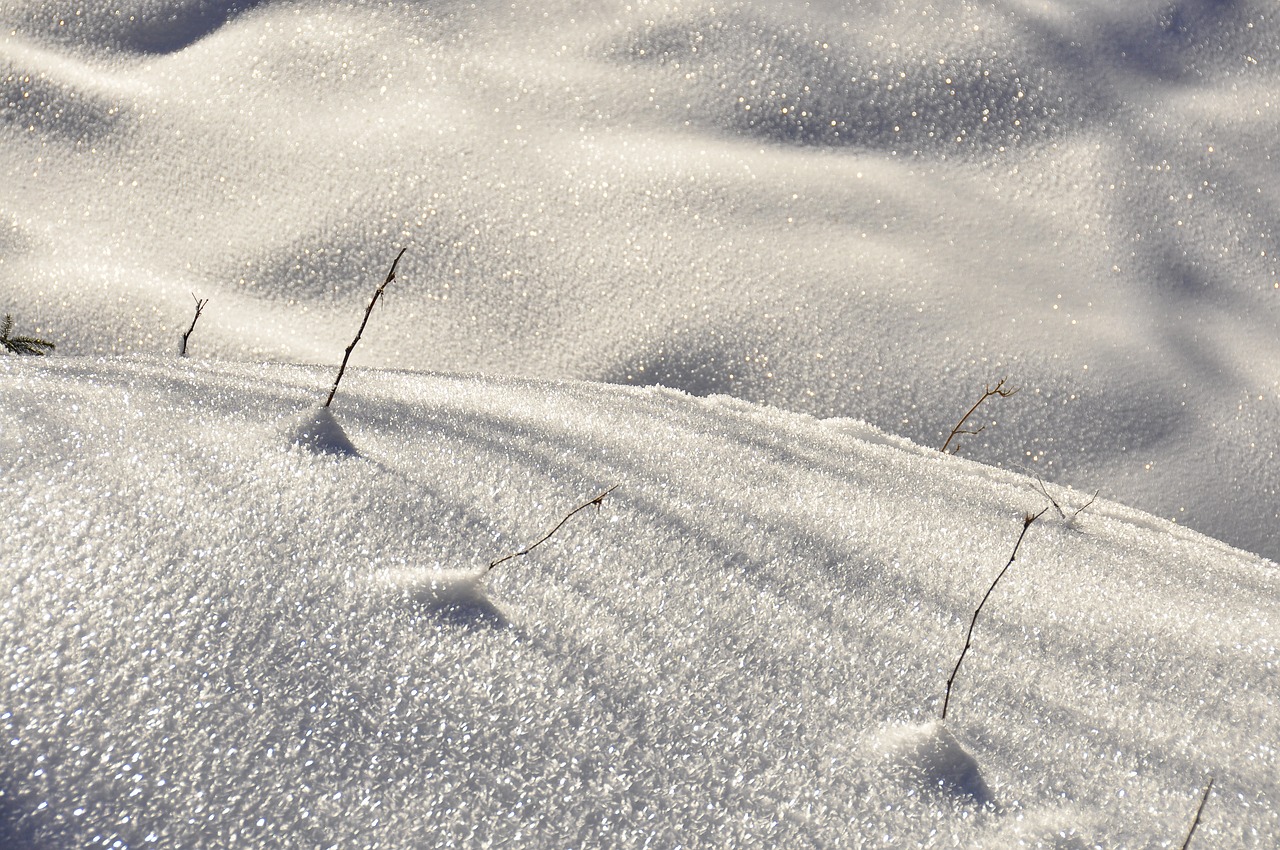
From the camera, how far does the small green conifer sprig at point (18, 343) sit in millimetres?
1640

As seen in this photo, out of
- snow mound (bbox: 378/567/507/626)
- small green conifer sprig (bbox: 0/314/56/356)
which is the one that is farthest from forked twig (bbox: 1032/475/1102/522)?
small green conifer sprig (bbox: 0/314/56/356)

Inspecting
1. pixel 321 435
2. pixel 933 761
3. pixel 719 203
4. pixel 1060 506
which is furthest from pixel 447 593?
pixel 719 203

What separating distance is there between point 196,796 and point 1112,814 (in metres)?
0.67

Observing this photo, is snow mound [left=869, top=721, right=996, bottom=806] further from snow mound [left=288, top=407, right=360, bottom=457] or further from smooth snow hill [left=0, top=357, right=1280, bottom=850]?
snow mound [left=288, top=407, right=360, bottom=457]

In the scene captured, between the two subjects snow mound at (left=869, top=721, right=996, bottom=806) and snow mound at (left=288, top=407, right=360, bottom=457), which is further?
snow mound at (left=288, top=407, right=360, bottom=457)

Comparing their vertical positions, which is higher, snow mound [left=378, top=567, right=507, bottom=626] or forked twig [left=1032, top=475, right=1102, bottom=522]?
snow mound [left=378, top=567, right=507, bottom=626]

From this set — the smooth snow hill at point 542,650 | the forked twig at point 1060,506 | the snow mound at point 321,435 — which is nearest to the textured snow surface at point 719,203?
the forked twig at point 1060,506

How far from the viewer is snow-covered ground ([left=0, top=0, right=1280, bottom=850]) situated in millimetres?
747

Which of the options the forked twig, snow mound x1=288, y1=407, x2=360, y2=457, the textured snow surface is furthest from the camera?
the textured snow surface

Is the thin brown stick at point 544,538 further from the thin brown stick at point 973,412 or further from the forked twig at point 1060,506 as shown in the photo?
the thin brown stick at point 973,412

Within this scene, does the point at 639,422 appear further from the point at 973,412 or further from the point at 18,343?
the point at 18,343

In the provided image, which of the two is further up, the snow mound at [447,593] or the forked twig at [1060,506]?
the snow mound at [447,593]

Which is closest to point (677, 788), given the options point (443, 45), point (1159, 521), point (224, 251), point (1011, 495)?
point (1011, 495)

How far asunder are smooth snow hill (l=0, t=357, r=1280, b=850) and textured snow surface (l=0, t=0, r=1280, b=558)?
539mm
